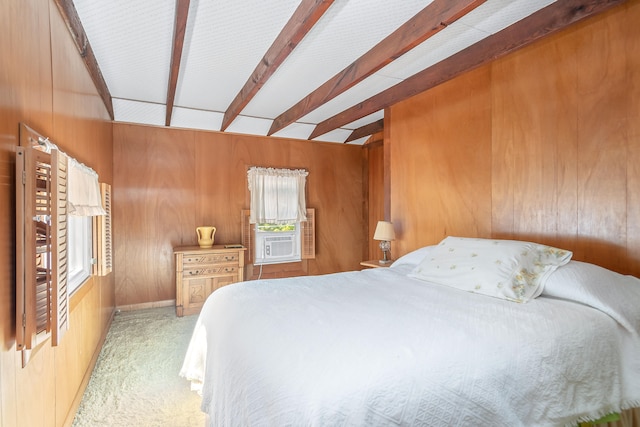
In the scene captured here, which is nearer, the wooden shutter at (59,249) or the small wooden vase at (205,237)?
the wooden shutter at (59,249)

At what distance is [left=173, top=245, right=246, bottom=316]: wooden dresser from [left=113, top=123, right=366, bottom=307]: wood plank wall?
0.47 meters

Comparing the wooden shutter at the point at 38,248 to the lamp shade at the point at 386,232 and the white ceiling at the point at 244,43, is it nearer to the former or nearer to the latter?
the white ceiling at the point at 244,43

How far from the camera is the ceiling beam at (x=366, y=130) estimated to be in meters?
4.54

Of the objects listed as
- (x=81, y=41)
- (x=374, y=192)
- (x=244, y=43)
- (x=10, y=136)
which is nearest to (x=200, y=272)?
(x=81, y=41)

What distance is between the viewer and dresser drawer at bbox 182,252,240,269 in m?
3.84

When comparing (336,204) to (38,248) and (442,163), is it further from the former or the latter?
(38,248)

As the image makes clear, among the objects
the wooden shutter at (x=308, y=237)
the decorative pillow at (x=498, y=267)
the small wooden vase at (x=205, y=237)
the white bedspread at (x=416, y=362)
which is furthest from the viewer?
the wooden shutter at (x=308, y=237)

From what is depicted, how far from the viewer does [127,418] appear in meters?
1.92

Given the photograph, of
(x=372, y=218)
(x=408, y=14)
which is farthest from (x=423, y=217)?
(x=372, y=218)

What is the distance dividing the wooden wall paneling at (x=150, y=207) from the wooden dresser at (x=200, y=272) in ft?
1.37

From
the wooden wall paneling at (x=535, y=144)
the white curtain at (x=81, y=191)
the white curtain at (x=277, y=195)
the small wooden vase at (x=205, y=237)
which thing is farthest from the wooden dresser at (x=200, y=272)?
the wooden wall paneling at (x=535, y=144)

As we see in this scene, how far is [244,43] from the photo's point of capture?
7.63 ft

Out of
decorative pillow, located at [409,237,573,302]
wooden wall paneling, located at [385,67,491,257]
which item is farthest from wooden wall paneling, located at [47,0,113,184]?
wooden wall paneling, located at [385,67,491,257]

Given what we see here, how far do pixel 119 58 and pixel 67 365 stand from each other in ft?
7.54
